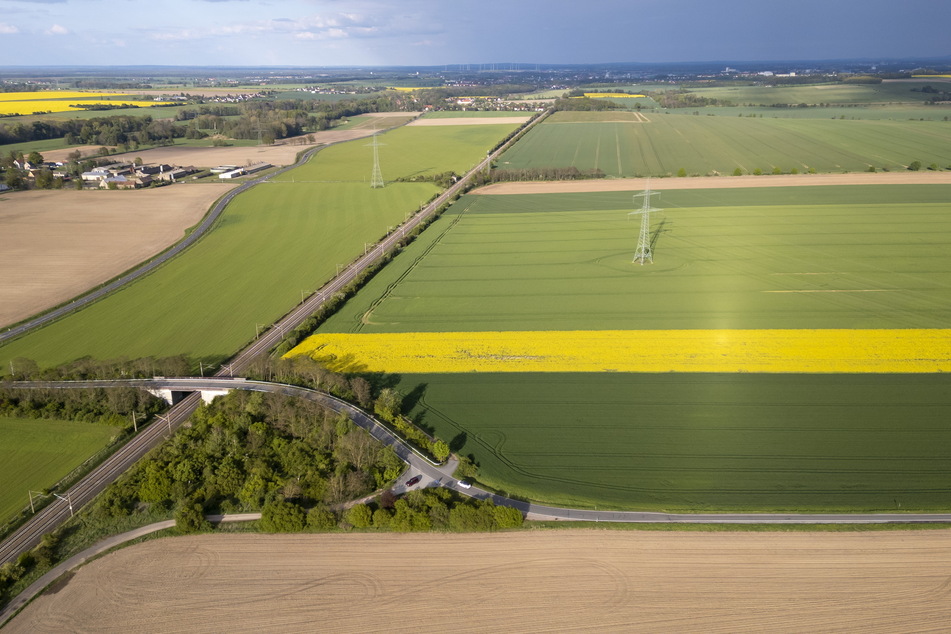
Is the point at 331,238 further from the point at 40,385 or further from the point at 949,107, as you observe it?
the point at 949,107

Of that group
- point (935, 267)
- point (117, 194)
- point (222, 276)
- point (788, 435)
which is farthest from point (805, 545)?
point (117, 194)

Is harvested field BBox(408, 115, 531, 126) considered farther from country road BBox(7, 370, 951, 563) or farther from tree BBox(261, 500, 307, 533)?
tree BBox(261, 500, 307, 533)

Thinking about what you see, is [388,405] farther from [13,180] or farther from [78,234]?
[13,180]

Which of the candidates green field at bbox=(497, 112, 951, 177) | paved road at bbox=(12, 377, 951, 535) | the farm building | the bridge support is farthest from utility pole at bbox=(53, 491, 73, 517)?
green field at bbox=(497, 112, 951, 177)

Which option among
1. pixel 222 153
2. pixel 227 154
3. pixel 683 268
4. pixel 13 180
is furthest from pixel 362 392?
pixel 222 153

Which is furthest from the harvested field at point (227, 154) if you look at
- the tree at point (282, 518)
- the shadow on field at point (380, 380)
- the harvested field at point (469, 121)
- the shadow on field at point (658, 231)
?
the tree at point (282, 518)

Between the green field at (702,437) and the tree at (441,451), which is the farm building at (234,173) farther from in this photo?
the tree at (441,451)
